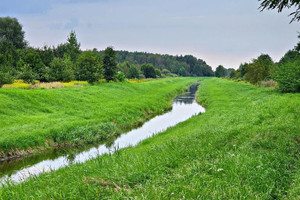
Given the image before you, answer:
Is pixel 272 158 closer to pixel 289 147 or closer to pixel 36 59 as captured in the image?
pixel 289 147

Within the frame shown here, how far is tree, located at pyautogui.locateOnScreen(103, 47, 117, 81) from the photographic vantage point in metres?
43.0

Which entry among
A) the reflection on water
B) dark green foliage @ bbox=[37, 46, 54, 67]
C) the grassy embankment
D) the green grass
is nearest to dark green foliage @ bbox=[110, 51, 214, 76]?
dark green foliage @ bbox=[37, 46, 54, 67]

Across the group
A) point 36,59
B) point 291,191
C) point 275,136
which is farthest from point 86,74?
point 291,191

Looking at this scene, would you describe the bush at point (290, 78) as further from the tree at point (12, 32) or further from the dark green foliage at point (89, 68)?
the tree at point (12, 32)

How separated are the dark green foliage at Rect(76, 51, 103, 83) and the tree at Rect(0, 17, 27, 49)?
143 ft

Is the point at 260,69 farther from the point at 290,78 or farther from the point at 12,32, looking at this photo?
the point at 12,32

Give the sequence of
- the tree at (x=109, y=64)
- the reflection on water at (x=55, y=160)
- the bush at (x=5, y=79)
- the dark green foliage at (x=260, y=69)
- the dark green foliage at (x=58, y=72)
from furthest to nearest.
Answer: the tree at (x=109, y=64) → the dark green foliage at (x=260, y=69) → the dark green foliage at (x=58, y=72) → the bush at (x=5, y=79) → the reflection on water at (x=55, y=160)

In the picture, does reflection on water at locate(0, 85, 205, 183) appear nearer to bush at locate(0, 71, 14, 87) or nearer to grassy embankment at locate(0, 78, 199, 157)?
grassy embankment at locate(0, 78, 199, 157)

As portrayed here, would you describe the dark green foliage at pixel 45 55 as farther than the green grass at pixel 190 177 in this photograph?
Yes

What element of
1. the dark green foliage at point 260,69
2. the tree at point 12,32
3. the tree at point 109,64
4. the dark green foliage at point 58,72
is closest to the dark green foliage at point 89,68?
the tree at point 109,64

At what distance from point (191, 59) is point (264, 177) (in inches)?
7853

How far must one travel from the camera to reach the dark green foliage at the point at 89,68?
3769cm

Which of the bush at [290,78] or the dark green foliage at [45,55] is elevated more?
the dark green foliage at [45,55]

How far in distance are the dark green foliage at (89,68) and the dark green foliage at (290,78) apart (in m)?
25.2
